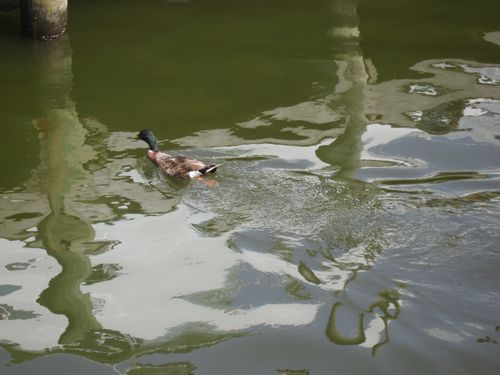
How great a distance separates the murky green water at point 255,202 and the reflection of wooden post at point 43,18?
27cm

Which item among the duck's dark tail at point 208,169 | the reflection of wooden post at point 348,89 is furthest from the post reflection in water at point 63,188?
the reflection of wooden post at point 348,89

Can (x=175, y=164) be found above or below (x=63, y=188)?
above

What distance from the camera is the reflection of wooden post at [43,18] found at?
12.6 metres

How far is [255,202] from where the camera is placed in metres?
8.14

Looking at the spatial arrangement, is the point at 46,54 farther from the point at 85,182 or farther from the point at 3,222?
the point at 3,222

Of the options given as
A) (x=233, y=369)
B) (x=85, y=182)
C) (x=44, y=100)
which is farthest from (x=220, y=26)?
(x=233, y=369)

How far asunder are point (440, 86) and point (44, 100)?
5.14 metres

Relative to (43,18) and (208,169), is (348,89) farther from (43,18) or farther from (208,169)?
(43,18)

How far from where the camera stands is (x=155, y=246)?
7.49 metres

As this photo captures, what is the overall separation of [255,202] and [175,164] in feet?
3.60

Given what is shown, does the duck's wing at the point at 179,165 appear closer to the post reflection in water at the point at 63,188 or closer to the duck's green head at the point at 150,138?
the duck's green head at the point at 150,138

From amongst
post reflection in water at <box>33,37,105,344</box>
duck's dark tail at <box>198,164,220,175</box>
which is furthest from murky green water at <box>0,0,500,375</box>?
duck's dark tail at <box>198,164,220,175</box>

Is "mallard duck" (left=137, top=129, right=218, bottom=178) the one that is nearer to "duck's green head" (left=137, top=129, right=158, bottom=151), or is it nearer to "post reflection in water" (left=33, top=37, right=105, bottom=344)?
"duck's green head" (left=137, top=129, right=158, bottom=151)

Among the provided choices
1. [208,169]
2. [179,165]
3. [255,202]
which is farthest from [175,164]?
[255,202]
